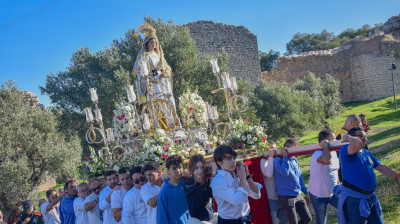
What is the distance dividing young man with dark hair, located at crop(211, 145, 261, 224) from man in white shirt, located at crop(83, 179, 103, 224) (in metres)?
2.91

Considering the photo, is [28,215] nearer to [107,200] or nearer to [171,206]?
[107,200]

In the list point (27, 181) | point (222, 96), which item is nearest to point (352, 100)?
point (222, 96)

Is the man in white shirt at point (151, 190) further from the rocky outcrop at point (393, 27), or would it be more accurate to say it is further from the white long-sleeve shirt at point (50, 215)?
the rocky outcrop at point (393, 27)

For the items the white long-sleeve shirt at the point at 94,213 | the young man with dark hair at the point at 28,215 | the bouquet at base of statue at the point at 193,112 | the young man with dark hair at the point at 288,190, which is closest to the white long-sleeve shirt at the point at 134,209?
the white long-sleeve shirt at the point at 94,213

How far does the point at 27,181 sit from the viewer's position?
48.1 ft

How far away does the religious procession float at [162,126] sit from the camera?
19.2 ft

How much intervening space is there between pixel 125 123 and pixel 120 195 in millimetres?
2766

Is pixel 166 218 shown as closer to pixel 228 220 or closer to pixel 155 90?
pixel 228 220

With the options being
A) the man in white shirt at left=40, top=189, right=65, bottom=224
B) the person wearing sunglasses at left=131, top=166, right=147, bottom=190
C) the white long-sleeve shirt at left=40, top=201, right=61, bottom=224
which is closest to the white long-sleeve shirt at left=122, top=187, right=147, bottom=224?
the person wearing sunglasses at left=131, top=166, right=147, bottom=190

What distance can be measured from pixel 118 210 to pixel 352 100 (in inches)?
1490

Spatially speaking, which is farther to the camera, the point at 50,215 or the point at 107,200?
the point at 50,215

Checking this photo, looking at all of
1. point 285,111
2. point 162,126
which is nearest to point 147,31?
point 162,126

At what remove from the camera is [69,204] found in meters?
6.59

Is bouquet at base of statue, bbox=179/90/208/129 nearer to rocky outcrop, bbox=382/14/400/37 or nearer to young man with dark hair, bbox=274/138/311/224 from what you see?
young man with dark hair, bbox=274/138/311/224
